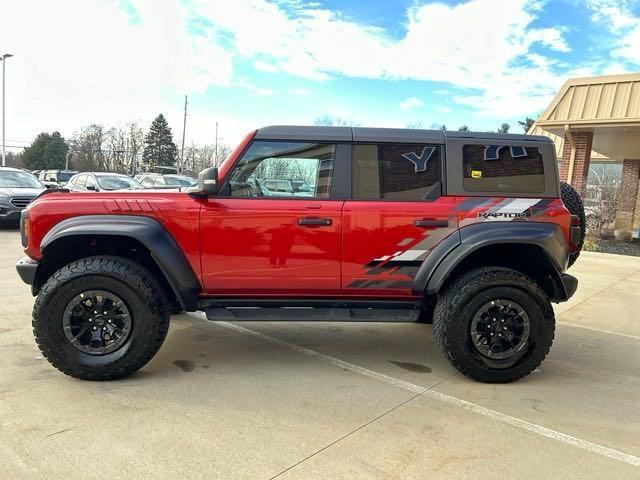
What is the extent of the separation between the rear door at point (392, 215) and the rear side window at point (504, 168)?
0.79 feet

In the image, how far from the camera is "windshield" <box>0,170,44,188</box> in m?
12.4

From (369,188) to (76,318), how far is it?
2423 millimetres

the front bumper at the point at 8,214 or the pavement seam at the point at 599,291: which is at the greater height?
the front bumper at the point at 8,214

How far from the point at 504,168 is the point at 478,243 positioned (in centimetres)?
67

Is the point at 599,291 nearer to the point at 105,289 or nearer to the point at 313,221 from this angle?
the point at 313,221

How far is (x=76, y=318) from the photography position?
351cm

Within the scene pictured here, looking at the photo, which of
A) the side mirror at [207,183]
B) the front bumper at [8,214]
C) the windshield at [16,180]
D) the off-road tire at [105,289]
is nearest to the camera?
the off-road tire at [105,289]

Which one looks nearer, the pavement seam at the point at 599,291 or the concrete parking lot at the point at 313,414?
the concrete parking lot at the point at 313,414

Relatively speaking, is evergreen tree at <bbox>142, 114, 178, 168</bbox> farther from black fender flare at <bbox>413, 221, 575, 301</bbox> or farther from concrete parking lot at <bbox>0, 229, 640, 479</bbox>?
black fender flare at <bbox>413, 221, 575, 301</bbox>

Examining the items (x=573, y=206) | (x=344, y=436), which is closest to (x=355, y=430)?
(x=344, y=436)

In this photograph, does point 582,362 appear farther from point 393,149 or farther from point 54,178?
point 54,178

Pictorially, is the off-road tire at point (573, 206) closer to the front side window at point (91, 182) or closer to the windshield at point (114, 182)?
the windshield at point (114, 182)

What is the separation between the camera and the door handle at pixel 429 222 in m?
3.62

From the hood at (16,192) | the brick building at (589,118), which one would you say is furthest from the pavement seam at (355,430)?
the hood at (16,192)
